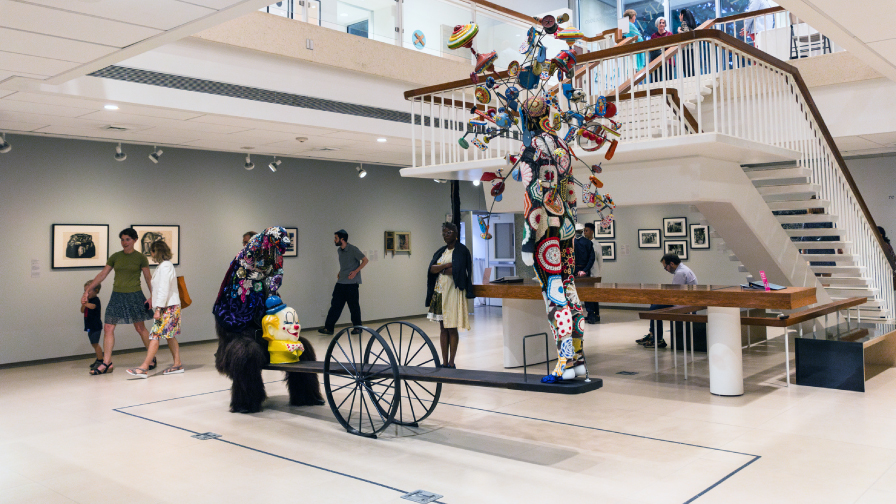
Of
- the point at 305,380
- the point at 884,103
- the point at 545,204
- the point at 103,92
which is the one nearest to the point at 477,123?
the point at 545,204

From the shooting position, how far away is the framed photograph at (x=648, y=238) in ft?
50.9

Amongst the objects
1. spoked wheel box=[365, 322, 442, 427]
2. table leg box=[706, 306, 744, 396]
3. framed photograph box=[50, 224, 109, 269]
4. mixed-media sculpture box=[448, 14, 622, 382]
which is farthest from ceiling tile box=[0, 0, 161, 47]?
framed photograph box=[50, 224, 109, 269]

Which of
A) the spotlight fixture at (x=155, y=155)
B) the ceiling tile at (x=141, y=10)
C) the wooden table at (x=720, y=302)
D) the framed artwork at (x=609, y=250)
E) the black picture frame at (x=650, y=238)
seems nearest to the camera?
the ceiling tile at (x=141, y=10)

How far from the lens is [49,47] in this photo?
17.1ft

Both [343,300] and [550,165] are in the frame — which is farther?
[343,300]

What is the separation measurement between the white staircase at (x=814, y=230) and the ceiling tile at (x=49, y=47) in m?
7.20

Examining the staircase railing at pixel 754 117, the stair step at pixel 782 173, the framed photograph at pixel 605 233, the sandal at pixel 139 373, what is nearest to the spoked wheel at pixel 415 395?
the staircase railing at pixel 754 117

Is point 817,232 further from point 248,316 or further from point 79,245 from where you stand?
point 79,245

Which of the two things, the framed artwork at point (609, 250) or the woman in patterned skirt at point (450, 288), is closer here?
the woman in patterned skirt at point (450, 288)

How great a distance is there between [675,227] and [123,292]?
11.4 meters

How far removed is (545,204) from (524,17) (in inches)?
305

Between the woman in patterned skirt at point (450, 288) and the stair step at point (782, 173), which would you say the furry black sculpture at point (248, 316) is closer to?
the woman in patterned skirt at point (450, 288)

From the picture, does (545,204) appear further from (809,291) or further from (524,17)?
(524,17)


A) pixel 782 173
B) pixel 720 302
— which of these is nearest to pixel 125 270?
pixel 720 302
